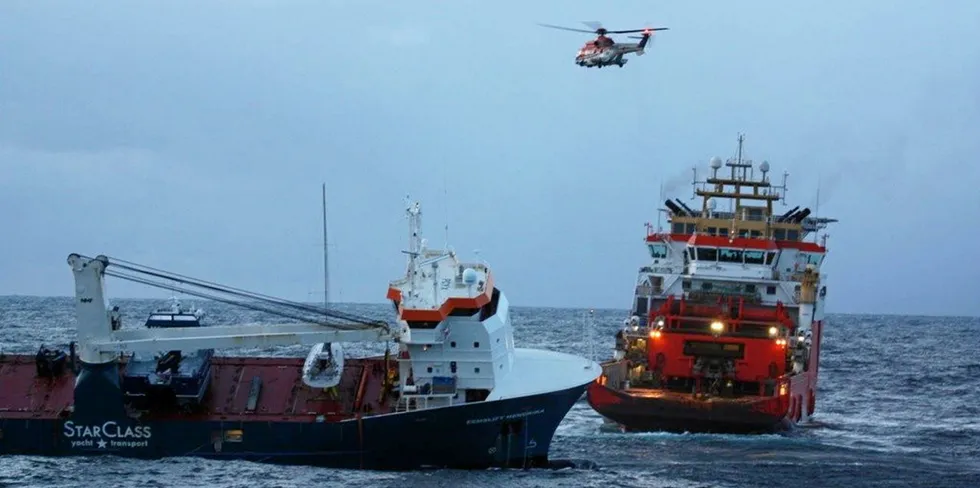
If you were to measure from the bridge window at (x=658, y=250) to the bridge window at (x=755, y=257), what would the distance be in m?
4.03

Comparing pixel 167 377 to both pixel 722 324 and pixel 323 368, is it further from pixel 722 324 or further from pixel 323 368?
pixel 722 324

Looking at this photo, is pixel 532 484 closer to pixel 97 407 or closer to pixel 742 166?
pixel 97 407

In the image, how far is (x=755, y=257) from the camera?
55750mm

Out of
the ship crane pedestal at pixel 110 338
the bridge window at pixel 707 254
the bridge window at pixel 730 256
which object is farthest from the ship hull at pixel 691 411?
the ship crane pedestal at pixel 110 338

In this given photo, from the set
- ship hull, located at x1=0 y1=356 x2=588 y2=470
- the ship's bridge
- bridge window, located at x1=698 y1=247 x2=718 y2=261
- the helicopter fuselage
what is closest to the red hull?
ship hull, located at x1=0 y1=356 x2=588 y2=470

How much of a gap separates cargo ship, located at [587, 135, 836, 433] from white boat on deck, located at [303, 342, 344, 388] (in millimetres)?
14012

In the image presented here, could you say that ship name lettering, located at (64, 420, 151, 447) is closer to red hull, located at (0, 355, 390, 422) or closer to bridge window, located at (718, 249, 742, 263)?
red hull, located at (0, 355, 390, 422)

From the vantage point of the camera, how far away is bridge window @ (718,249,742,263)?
183 feet

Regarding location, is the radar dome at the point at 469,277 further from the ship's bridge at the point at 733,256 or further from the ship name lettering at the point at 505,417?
the ship's bridge at the point at 733,256

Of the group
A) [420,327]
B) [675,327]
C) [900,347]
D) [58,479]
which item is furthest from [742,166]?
[900,347]

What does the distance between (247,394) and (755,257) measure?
2582 centimetres

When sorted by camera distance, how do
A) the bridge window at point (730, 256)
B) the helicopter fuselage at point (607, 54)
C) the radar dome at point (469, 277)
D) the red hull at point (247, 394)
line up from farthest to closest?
the bridge window at point (730, 256) < the helicopter fuselage at point (607, 54) < the radar dome at point (469, 277) < the red hull at point (247, 394)

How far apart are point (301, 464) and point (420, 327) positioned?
4.95m

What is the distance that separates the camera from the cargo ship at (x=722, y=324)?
4831cm
